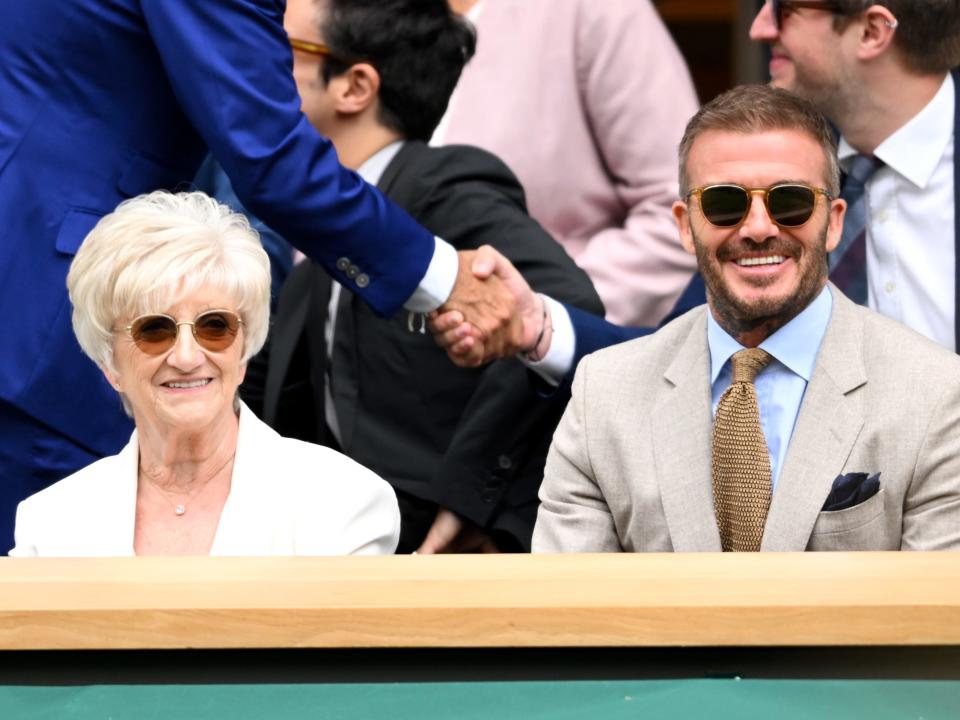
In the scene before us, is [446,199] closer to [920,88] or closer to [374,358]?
[374,358]

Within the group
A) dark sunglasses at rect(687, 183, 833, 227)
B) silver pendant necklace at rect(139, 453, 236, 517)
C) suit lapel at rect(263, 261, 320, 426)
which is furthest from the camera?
suit lapel at rect(263, 261, 320, 426)

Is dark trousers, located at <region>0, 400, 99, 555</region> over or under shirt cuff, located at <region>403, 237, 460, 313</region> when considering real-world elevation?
under

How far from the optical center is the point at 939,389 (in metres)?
2.29

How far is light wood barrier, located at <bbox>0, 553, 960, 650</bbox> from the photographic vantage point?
4.90 feet

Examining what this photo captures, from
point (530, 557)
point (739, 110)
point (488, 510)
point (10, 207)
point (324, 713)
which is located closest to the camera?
point (324, 713)

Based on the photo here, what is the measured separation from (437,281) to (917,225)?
0.91 metres

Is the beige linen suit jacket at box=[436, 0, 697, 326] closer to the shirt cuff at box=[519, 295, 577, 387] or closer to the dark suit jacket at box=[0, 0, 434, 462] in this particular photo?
the shirt cuff at box=[519, 295, 577, 387]

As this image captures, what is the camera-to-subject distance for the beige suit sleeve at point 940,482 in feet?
7.43

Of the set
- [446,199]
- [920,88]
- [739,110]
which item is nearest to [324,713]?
[739,110]

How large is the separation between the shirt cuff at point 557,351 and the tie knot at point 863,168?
2.05ft

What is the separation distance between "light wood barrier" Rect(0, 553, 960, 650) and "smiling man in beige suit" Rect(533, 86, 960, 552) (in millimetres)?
680

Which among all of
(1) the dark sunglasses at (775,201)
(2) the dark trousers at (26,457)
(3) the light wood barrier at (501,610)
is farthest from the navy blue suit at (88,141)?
(3) the light wood barrier at (501,610)

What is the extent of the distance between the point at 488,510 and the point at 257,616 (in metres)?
1.48

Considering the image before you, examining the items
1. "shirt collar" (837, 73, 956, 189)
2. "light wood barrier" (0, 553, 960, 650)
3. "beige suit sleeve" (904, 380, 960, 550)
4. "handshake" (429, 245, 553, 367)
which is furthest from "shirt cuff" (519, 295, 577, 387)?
"light wood barrier" (0, 553, 960, 650)
